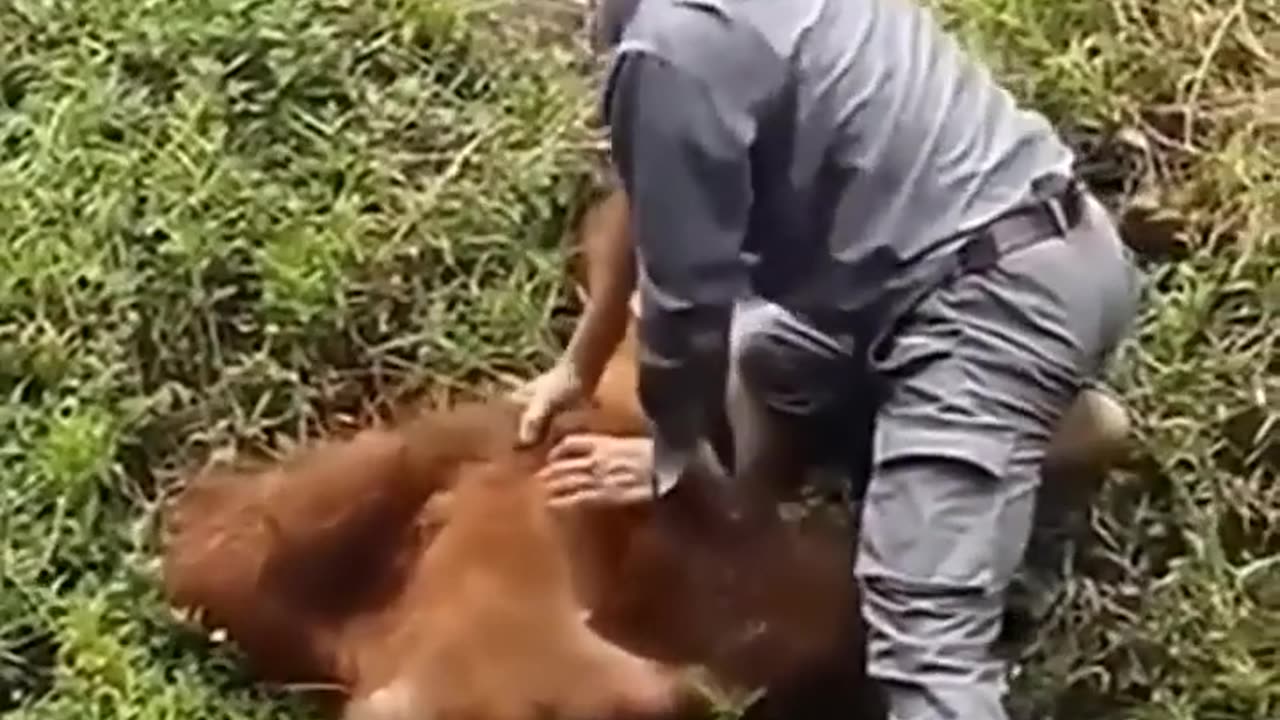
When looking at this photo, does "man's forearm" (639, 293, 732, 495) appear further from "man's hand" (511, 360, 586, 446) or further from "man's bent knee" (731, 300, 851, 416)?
"man's hand" (511, 360, 586, 446)

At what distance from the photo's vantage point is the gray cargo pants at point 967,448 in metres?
1.66

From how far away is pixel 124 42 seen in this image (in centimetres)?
227

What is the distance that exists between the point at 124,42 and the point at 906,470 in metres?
0.91

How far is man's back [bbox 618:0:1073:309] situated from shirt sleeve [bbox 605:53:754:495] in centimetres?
3

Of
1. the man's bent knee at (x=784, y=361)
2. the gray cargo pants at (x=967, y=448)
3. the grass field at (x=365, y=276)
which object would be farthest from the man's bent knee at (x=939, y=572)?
the grass field at (x=365, y=276)

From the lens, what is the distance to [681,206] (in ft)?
5.07

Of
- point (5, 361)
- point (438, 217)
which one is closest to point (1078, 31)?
point (438, 217)

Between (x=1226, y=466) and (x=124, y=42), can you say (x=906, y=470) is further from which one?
(x=124, y=42)

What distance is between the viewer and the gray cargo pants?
1.66 metres

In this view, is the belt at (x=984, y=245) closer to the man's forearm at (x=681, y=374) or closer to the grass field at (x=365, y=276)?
the man's forearm at (x=681, y=374)

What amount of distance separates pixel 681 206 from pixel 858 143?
0.14 meters

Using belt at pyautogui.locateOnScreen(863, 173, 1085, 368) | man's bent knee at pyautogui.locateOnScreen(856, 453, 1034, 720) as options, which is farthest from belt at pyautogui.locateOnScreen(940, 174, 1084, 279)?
man's bent knee at pyautogui.locateOnScreen(856, 453, 1034, 720)

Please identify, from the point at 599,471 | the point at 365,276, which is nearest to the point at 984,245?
the point at 599,471

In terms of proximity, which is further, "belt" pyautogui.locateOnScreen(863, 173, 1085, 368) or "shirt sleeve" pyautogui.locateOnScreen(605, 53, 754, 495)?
"belt" pyautogui.locateOnScreen(863, 173, 1085, 368)
